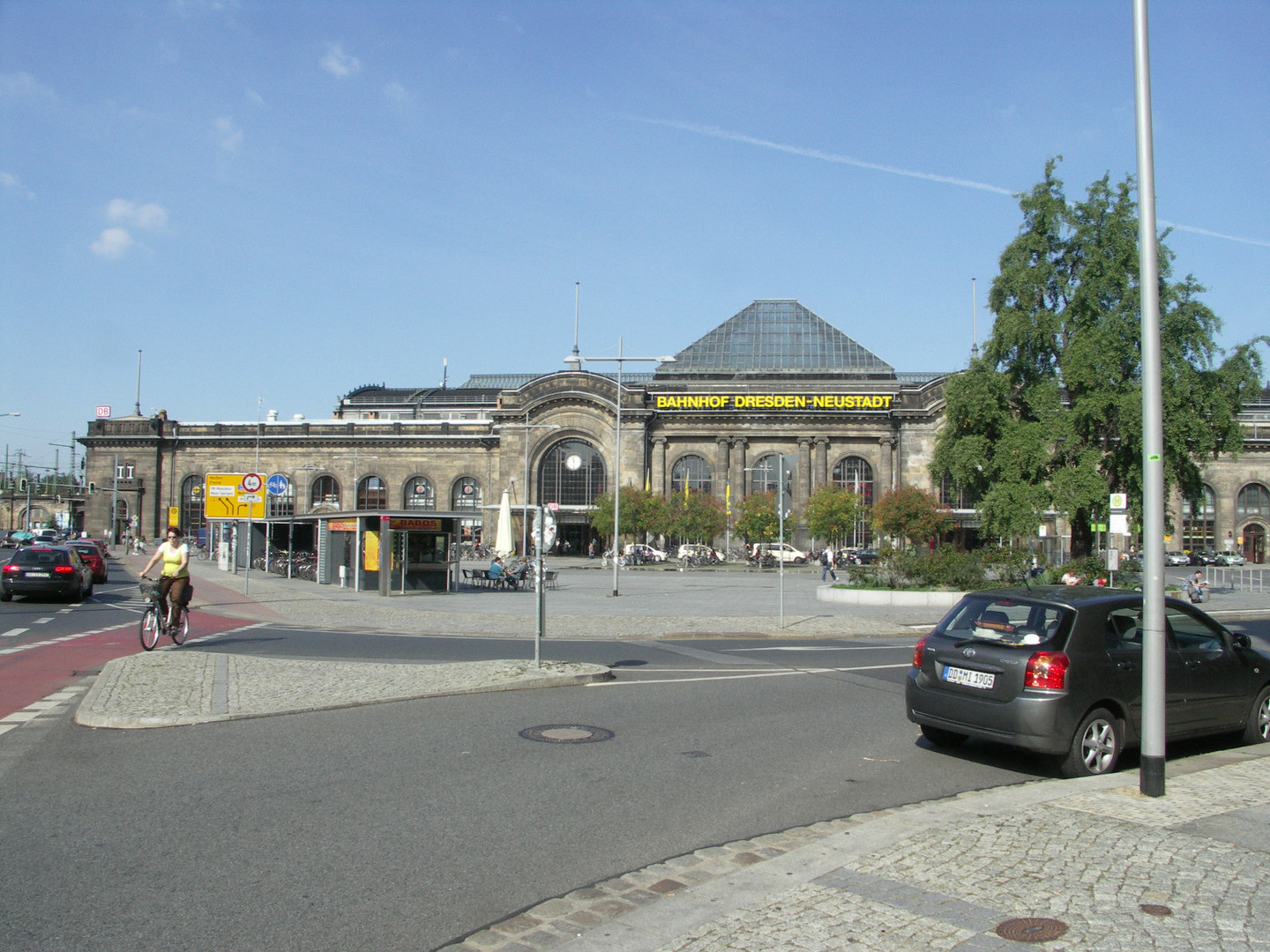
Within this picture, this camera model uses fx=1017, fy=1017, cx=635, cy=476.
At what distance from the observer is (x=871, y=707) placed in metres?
11.9

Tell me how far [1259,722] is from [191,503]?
290ft

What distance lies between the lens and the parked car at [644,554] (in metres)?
65.8

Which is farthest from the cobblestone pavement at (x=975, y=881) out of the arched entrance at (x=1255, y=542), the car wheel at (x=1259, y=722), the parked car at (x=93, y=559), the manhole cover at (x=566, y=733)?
the arched entrance at (x=1255, y=542)

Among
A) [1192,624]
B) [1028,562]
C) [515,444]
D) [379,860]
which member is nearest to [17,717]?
[379,860]

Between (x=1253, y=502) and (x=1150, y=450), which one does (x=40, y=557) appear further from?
(x=1253, y=502)

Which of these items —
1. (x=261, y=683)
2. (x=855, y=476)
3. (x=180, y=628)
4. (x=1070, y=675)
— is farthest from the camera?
(x=855, y=476)

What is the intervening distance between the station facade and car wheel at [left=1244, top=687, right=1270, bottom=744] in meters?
53.8

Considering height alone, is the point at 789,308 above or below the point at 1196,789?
above

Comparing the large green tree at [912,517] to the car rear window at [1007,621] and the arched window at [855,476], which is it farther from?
the car rear window at [1007,621]

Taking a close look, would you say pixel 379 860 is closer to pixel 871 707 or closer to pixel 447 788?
pixel 447 788

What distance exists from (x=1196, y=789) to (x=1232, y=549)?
81.3 m

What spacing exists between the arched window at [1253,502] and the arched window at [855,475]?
95.9 feet

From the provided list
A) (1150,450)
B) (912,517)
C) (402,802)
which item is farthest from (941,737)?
(912,517)

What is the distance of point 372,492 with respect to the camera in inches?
3364
